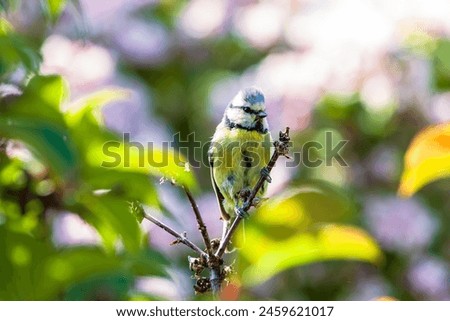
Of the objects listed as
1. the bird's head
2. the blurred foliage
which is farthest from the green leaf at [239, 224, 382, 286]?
the bird's head

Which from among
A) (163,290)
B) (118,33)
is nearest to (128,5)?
(118,33)

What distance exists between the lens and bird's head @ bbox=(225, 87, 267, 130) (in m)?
0.97

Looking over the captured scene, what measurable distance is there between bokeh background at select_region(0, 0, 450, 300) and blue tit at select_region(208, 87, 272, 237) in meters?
0.07

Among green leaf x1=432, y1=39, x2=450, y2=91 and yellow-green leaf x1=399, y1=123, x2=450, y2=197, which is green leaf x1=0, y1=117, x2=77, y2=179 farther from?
green leaf x1=432, y1=39, x2=450, y2=91

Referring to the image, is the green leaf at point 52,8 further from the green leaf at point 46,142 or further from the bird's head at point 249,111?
the bird's head at point 249,111

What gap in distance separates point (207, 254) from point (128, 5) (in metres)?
1.16

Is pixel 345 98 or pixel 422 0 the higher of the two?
pixel 422 0

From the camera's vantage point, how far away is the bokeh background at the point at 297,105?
3.42ft

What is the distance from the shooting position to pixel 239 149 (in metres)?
1.06

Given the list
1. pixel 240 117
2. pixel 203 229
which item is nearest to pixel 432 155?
pixel 203 229

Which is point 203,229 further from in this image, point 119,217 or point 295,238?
point 295,238

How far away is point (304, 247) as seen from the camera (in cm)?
96
